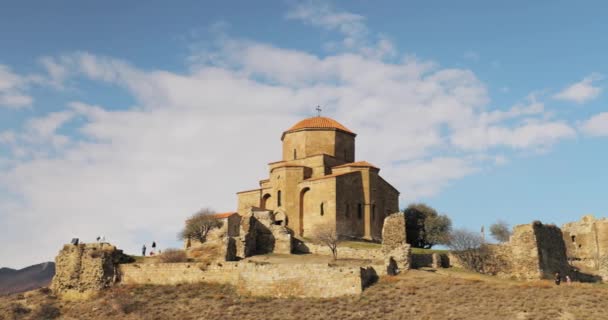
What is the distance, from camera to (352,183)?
44156mm

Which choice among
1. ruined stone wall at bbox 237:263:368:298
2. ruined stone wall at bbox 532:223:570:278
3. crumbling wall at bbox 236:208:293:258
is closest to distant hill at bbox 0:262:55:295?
crumbling wall at bbox 236:208:293:258

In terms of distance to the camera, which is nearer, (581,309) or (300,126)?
(581,309)

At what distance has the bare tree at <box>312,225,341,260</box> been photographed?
3594cm

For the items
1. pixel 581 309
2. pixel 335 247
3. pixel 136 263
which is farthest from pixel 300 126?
pixel 581 309

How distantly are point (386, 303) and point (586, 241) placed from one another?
84.2 feet

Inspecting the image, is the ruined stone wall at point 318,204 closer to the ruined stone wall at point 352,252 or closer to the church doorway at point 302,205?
the church doorway at point 302,205

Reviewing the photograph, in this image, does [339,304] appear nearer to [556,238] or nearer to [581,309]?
[581,309]

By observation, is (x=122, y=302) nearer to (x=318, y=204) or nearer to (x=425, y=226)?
(x=318, y=204)

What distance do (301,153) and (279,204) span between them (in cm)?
414

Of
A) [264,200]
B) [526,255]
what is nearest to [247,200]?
[264,200]

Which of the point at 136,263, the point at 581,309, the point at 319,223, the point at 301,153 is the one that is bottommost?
the point at 581,309

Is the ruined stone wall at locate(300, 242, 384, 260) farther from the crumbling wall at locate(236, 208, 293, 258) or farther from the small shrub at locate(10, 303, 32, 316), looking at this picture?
Result: the small shrub at locate(10, 303, 32, 316)

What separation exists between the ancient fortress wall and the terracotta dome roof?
19327mm

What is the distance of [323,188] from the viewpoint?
144ft
